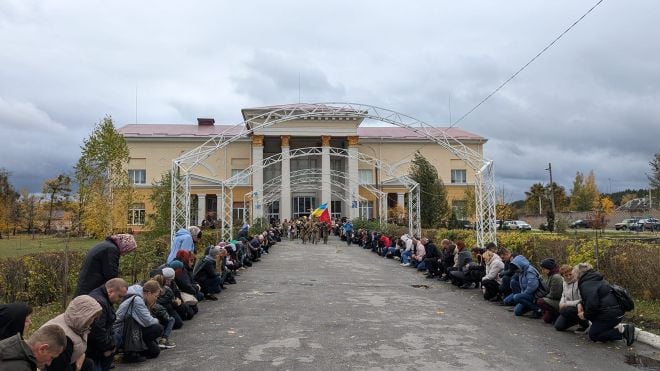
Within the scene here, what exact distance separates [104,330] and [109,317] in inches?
8.4

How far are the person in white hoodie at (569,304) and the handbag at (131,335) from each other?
21.8 ft

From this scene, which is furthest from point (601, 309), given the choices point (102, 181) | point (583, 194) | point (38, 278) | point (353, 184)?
point (583, 194)

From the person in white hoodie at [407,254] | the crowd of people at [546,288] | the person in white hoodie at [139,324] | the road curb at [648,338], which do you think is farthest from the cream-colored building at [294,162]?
the person in white hoodie at [139,324]

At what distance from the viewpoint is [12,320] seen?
466cm

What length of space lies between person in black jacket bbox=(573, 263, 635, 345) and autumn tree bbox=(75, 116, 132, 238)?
88.0 ft

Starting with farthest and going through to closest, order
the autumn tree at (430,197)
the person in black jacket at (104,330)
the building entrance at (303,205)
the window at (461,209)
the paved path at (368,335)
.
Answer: the building entrance at (303,205), the window at (461,209), the autumn tree at (430,197), the paved path at (368,335), the person in black jacket at (104,330)

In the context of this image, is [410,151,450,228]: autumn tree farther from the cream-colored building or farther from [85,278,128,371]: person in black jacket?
[85,278,128,371]: person in black jacket

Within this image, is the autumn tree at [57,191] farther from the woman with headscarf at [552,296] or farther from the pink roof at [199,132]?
the woman with headscarf at [552,296]

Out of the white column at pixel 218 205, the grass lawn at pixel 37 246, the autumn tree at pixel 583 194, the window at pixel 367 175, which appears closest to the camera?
the grass lawn at pixel 37 246

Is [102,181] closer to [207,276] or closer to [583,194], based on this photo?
[207,276]

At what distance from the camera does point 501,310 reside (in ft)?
35.6

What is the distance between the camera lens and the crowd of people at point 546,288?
25.7ft

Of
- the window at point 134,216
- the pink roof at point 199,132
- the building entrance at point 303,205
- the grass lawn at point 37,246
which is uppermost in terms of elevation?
the pink roof at point 199,132

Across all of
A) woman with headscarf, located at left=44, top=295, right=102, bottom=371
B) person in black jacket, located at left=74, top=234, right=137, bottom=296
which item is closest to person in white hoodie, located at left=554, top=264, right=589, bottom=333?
person in black jacket, located at left=74, top=234, right=137, bottom=296
